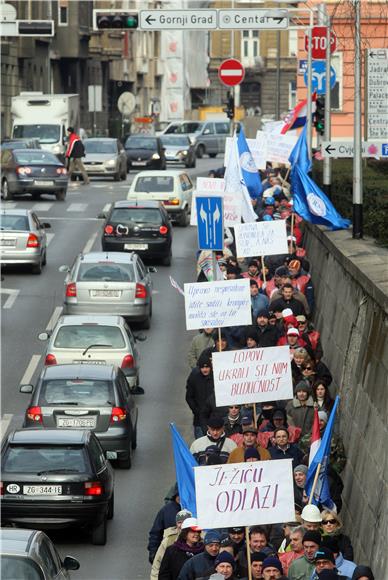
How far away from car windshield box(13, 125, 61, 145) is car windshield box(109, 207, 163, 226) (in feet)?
88.1

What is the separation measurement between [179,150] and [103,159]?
9260 mm

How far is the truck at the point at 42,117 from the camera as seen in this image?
63.2 meters

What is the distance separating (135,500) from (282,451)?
12.9 feet

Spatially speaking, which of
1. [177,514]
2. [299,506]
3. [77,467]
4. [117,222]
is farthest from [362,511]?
[117,222]

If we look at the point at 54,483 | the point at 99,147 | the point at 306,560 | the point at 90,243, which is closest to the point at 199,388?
the point at 54,483

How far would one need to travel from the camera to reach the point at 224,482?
1296 centimetres

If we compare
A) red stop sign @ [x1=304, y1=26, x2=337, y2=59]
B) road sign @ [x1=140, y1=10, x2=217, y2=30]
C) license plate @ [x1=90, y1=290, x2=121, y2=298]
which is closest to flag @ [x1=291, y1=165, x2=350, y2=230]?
license plate @ [x1=90, y1=290, x2=121, y2=298]

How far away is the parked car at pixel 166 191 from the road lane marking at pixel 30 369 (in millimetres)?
16096

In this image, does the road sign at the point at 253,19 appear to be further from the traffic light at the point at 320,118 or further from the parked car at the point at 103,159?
the parked car at the point at 103,159

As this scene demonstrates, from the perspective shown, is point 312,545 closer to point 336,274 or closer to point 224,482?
point 224,482

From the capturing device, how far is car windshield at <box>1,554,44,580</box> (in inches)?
499

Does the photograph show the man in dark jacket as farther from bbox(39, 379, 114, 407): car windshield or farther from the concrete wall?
bbox(39, 379, 114, 407): car windshield

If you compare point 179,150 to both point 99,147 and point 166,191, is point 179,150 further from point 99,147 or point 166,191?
point 166,191

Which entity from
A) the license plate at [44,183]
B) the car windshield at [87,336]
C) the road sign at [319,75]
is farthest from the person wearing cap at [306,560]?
the license plate at [44,183]
